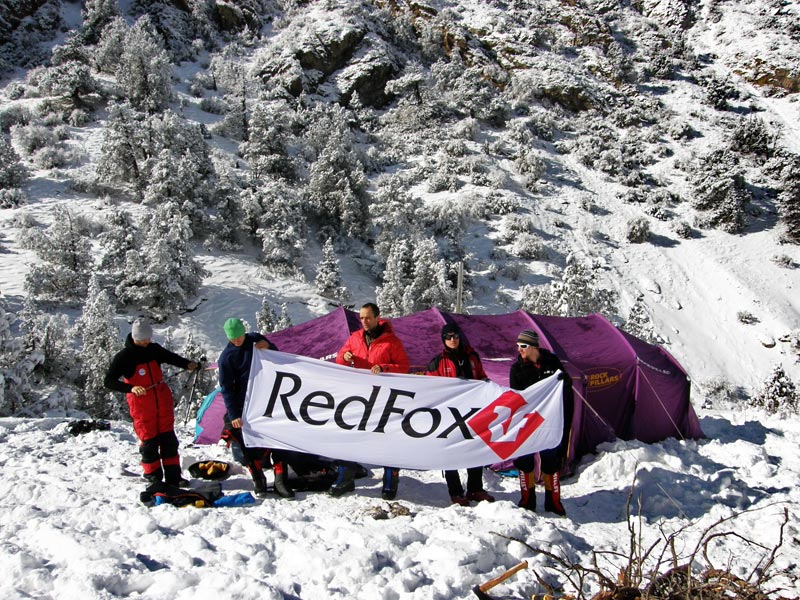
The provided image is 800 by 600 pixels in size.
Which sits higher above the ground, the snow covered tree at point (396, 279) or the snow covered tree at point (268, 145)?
the snow covered tree at point (268, 145)

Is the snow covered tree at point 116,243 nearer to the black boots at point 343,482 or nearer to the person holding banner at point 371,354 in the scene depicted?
the person holding banner at point 371,354

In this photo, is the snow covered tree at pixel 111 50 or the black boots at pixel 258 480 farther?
the snow covered tree at pixel 111 50

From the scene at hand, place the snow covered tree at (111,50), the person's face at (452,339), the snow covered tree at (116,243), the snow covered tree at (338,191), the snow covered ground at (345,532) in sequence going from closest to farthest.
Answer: the snow covered ground at (345,532) → the person's face at (452,339) → the snow covered tree at (116,243) → the snow covered tree at (338,191) → the snow covered tree at (111,50)

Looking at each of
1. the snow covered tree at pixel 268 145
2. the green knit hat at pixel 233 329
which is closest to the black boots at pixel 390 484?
the green knit hat at pixel 233 329

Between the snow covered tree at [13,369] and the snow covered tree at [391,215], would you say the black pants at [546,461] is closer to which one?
the snow covered tree at [13,369]

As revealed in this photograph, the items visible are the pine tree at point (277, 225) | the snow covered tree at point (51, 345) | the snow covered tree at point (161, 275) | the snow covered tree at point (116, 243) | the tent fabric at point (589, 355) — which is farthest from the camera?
the pine tree at point (277, 225)

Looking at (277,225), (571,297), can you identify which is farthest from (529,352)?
(277,225)

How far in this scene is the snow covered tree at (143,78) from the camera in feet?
99.1

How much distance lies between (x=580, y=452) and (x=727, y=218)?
28400 mm

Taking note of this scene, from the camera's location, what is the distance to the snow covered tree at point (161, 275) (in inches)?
672

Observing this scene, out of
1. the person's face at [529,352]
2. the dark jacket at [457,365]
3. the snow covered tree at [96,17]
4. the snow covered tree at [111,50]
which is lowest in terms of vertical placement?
the dark jacket at [457,365]

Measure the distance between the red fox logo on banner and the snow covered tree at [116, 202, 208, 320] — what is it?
15252 mm

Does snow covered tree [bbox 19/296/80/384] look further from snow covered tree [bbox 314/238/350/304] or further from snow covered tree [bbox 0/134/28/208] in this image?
snow covered tree [bbox 0/134/28/208]

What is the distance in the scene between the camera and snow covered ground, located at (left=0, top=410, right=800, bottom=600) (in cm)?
302
